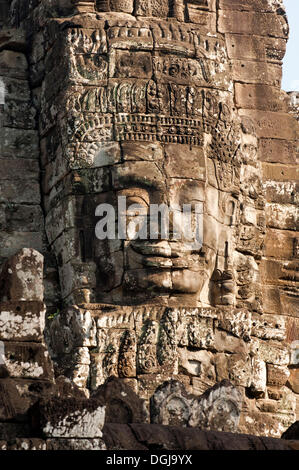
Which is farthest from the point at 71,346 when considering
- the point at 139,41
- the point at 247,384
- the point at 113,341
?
the point at 139,41

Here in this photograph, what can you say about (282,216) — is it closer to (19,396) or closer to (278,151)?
(278,151)

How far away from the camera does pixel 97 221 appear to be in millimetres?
25625

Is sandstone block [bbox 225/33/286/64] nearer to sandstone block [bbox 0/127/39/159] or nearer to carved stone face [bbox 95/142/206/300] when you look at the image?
carved stone face [bbox 95/142/206/300]

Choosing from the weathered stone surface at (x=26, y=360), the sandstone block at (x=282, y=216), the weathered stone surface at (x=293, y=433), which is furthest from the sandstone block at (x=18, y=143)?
the weathered stone surface at (x=26, y=360)

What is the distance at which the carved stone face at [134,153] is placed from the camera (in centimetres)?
2542

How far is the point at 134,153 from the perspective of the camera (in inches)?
1006

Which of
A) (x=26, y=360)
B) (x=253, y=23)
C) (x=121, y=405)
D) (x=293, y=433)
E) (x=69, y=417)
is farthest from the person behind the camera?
(x=253, y=23)

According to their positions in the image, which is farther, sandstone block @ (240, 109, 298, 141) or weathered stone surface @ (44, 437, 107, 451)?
sandstone block @ (240, 109, 298, 141)

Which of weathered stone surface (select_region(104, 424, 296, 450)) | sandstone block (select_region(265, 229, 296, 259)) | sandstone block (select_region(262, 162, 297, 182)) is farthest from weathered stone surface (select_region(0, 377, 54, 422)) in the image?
sandstone block (select_region(262, 162, 297, 182))

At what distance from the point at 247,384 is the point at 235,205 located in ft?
8.31

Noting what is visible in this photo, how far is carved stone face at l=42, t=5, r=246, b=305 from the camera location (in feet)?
83.4

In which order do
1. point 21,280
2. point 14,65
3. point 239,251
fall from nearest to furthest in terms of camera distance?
1. point 21,280
2. point 239,251
3. point 14,65

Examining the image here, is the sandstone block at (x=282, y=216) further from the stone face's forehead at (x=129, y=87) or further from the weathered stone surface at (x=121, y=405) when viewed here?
the weathered stone surface at (x=121, y=405)

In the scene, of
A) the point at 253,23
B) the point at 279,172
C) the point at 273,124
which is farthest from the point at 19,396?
the point at 253,23
